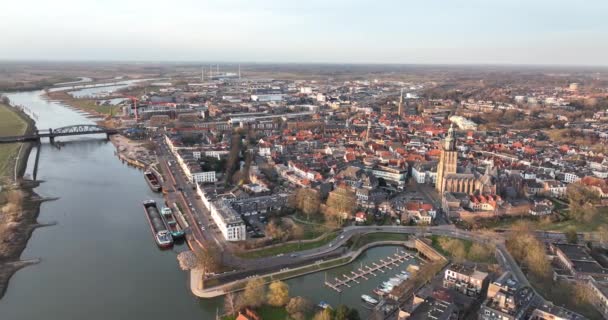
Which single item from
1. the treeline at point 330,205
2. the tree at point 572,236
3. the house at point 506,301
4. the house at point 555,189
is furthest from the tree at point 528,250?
the house at point 555,189

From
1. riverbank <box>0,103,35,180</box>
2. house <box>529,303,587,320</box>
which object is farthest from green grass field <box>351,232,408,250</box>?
riverbank <box>0,103,35,180</box>

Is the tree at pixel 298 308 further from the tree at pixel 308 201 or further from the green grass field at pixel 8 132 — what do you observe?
the green grass field at pixel 8 132

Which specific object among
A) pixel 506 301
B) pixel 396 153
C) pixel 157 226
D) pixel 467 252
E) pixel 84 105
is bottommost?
pixel 157 226

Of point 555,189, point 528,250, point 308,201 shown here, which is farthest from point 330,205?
point 555,189

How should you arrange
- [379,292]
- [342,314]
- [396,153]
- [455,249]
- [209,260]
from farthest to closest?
[396,153] → [455,249] → [209,260] → [379,292] → [342,314]

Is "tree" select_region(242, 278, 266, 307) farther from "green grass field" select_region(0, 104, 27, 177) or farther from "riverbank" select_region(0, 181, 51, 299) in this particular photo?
"green grass field" select_region(0, 104, 27, 177)

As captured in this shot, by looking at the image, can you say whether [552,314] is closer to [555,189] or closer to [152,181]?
[555,189]
